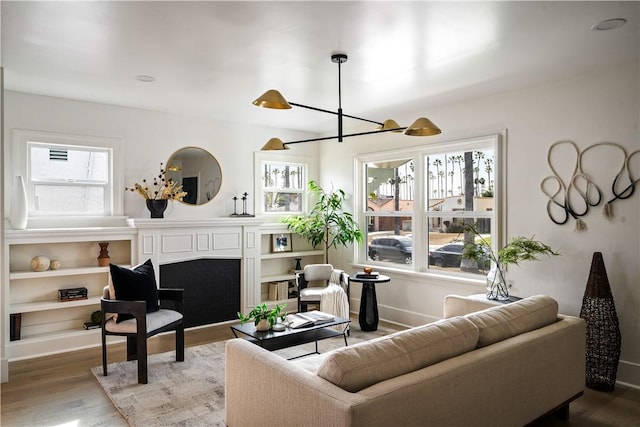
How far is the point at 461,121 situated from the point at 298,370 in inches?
139

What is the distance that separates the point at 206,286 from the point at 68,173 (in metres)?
1.92

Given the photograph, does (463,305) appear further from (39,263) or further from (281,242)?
(39,263)

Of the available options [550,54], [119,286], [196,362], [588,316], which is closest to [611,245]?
[588,316]

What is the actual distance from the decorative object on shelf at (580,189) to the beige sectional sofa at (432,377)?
1253 millimetres

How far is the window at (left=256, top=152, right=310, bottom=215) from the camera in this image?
19.8ft

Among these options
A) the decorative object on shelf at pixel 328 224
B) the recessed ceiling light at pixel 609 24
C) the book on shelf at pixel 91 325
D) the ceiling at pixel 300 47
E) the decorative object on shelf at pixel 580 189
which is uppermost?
the ceiling at pixel 300 47

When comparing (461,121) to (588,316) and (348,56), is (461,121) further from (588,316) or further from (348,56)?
(588,316)

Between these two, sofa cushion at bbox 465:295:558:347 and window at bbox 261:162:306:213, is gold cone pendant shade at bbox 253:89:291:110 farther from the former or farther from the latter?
window at bbox 261:162:306:213

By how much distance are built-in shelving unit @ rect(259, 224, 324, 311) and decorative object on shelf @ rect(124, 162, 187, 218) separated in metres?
1.24

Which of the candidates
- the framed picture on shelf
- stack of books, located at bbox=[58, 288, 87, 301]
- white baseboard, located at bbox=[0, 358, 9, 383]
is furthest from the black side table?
white baseboard, located at bbox=[0, 358, 9, 383]

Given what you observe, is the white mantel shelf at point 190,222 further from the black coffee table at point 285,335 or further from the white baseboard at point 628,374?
the white baseboard at point 628,374

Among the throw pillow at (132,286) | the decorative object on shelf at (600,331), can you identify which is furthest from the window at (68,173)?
the decorative object on shelf at (600,331)

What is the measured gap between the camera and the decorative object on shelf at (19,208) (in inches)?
162

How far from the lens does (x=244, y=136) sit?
5.84m
